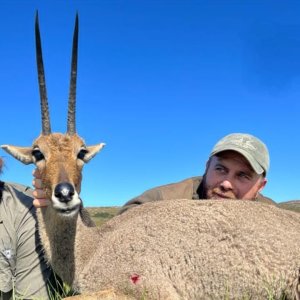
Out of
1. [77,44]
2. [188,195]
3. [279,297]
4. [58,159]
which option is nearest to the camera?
[279,297]

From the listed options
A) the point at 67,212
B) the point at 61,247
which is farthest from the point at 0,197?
the point at 67,212

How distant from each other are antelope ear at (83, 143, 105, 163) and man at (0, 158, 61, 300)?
2.07 metres

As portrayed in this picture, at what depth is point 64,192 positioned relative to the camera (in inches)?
356

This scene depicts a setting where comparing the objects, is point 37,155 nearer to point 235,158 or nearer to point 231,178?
point 231,178

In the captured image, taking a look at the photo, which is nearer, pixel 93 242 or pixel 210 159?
pixel 93 242

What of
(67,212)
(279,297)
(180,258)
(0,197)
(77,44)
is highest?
(77,44)

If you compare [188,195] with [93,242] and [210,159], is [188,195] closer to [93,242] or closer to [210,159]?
[210,159]

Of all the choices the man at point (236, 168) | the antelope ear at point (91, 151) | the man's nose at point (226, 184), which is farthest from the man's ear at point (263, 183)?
the antelope ear at point (91, 151)

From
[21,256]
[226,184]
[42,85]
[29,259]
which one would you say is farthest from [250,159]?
[21,256]

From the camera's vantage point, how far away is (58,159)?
33.2 feet

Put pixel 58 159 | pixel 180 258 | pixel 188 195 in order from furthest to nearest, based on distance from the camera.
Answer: pixel 188 195, pixel 58 159, pixel 180 258

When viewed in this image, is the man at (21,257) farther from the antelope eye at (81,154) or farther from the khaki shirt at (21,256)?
the antelope eye at (81,154)

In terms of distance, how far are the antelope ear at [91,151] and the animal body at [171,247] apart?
0.57 m

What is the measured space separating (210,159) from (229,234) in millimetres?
3703
